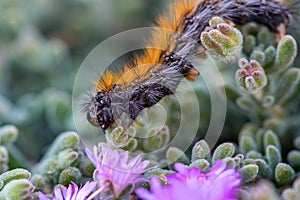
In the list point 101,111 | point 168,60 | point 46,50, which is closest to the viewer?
point 101,111

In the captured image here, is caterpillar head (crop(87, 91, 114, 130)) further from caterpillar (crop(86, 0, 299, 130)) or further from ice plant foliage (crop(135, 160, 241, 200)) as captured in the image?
ice plant foliage (crop(135, 160, 241, 200))

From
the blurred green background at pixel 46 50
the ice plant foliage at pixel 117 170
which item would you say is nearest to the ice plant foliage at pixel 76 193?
the ice plant foliage at pixel 117 170

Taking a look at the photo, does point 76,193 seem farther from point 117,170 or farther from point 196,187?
point 196,187

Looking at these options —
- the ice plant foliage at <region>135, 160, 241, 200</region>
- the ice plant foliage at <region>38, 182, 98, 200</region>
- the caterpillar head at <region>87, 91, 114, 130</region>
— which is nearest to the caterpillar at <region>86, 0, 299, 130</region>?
the caterpillar head at <region>87, 91, 114, 130</region>

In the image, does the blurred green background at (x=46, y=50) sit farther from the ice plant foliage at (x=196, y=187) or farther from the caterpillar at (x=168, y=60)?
the ice plant foliage at (x=196, y=187)

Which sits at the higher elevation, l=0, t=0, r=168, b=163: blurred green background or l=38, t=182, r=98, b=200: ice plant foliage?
l=0, t=0, r=168, b=163: blurred green background

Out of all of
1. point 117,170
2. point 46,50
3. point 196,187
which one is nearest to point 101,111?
point 117,170
